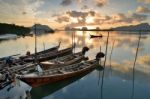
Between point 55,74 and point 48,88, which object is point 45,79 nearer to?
point 48,88

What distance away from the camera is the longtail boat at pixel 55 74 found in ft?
85.5

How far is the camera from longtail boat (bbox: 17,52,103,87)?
85.5ft

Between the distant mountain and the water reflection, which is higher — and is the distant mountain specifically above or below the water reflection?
above

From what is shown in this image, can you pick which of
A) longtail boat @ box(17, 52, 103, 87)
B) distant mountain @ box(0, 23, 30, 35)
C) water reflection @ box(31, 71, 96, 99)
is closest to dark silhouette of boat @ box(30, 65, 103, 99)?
water reflection @ box(31, 71, 96, 99)

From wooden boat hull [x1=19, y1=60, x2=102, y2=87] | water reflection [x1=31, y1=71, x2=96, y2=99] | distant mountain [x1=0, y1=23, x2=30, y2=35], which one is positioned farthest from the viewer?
distant mountain [x1=0, y1=23, x2=30, y2=35]

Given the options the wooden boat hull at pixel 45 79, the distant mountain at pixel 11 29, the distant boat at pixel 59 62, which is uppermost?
the distant mountain at pixel 11 29

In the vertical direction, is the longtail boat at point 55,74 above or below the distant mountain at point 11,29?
below

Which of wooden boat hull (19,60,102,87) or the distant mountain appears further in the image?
the distant mountain

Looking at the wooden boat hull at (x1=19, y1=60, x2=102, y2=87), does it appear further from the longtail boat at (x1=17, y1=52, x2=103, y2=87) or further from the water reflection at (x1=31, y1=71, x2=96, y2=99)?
the water reflection at (x1=31, y1=71, x2=96, y2=99)

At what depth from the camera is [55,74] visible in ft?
98.0

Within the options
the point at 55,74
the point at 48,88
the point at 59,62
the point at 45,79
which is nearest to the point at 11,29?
the point at 59,62

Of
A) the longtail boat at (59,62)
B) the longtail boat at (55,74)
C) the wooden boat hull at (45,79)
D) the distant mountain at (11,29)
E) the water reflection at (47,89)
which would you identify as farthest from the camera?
the distant mountain at (11,29)

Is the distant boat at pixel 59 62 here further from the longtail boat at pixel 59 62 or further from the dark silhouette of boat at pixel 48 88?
the dark silhouette of boat at pixel 48 88

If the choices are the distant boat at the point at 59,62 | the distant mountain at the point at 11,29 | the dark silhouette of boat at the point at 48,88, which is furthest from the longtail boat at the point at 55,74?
the distant mountain at the point at 11,29
